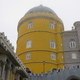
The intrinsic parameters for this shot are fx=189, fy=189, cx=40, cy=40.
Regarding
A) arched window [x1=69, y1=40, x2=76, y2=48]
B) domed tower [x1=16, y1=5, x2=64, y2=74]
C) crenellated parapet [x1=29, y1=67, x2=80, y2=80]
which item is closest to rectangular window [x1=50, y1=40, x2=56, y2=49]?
domed tower [x1=16, y1=5, x2=64, y2=74]

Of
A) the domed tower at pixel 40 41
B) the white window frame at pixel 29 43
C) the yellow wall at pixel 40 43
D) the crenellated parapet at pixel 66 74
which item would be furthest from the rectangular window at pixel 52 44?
the crenellated parapet at pixel 66 74

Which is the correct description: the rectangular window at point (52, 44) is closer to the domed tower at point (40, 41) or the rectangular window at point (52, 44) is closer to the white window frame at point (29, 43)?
the domed tower at point (40, 41)

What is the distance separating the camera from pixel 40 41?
43.8 meters

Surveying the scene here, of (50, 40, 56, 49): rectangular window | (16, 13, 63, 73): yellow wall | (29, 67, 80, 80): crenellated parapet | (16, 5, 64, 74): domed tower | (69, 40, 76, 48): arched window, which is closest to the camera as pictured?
(29, 67, 80, 80): crenellated parapet

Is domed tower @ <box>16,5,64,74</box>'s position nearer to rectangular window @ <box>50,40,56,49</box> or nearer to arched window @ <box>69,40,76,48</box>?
rectangular window @ <box>50,40,56,49</box>

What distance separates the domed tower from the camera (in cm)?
4188

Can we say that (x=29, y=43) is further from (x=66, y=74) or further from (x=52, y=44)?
(x=66, y=74)

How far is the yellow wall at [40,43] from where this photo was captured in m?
41.6

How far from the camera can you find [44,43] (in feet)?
143

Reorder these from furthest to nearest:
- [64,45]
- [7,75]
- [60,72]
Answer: [64,45], [60,72], [7,75]

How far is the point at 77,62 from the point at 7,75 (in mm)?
21559

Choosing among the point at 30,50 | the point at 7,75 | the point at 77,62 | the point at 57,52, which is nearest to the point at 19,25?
the point at 30,50

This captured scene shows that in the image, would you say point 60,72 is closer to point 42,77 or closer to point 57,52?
point 42,77

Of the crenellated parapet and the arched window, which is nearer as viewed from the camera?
the crenellated parapet
